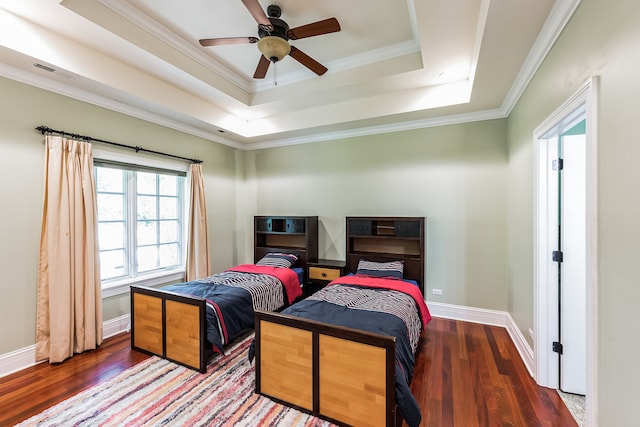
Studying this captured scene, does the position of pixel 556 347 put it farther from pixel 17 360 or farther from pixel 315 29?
pixel 17 360

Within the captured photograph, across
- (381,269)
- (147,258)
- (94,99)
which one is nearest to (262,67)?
(94,99)

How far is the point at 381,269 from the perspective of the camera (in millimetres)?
3615

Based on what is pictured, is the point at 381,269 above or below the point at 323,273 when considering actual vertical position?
above

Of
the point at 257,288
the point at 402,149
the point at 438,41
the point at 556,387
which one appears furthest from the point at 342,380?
the point at 402,149

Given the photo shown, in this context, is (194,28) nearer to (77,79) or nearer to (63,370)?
(77,79)

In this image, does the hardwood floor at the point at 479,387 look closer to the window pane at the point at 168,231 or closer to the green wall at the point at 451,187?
the green wall at the point at 451,187

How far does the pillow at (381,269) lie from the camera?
3.50 m

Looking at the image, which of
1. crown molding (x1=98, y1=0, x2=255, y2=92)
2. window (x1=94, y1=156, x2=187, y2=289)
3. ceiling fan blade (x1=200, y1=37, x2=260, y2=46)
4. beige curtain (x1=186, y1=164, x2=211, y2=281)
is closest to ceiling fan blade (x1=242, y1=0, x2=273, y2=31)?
ceiling fan blade (x1=200, y1=37, x2=260, y2=46)

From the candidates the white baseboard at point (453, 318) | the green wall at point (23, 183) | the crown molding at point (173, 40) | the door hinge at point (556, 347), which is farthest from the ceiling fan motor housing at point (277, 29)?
the white baseboard at point (453, 318)

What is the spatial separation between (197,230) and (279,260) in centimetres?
131

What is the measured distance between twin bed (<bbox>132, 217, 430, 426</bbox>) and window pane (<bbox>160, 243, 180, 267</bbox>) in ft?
3.74

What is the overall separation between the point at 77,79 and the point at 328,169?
3145 millimetres

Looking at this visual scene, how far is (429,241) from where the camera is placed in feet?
12.3

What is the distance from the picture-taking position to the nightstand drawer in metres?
3.94
